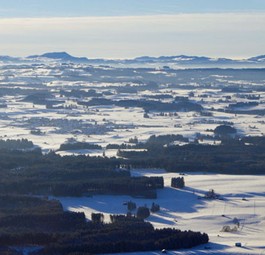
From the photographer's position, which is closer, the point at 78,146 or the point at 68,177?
the point at 68,177

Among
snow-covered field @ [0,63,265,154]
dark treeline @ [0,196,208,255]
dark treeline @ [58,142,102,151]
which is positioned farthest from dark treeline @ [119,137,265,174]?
dark treeline @ [0,196,208,255]

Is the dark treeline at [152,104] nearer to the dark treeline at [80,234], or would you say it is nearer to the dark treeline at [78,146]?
the dark treeline at [78,146]

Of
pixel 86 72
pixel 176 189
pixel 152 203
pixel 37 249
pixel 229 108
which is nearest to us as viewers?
pixel 37 249

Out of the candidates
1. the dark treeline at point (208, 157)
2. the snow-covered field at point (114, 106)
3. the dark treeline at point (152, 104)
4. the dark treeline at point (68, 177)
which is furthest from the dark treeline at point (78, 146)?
the dark treeline at point (152, 104)

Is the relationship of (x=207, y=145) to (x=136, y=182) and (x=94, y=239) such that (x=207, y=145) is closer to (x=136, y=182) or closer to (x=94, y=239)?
(x=136, y=182)

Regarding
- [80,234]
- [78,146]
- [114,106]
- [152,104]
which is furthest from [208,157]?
[114,106]

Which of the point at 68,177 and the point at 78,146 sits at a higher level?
the point at 78,146

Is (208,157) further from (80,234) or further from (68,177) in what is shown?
(80,234)

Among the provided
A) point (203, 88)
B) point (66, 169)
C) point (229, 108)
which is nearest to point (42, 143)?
point (66, 169)
